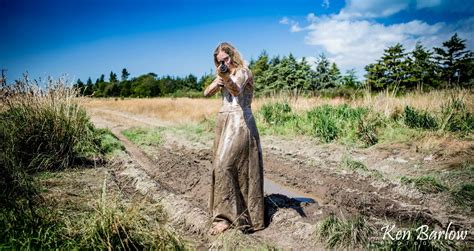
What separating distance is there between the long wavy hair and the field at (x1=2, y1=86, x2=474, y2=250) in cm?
177

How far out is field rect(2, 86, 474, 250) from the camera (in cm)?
331

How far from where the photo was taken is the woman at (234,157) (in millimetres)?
3801

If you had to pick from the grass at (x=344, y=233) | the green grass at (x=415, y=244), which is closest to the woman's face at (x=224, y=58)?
the grass at (x=344, y=233)

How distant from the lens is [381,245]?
3320mm

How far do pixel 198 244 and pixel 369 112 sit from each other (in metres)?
8.06

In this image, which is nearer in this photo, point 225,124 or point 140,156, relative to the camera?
point 225,124

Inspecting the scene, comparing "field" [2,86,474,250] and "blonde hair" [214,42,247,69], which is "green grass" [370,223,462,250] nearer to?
"field" [2,86,474,250]

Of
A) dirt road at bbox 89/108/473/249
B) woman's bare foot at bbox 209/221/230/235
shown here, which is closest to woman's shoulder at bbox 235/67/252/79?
woman's bare foot at bbox 209/221/230/235

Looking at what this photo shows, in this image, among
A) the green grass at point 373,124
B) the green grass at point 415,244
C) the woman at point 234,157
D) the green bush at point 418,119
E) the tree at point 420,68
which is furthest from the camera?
the tree at point 420,68

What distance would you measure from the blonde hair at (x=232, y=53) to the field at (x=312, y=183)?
177cm

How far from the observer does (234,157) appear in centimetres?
382

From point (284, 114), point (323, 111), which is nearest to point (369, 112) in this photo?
point (323, 111)

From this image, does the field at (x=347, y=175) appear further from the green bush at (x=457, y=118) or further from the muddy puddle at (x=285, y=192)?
the green bush at (x=457, y=118)

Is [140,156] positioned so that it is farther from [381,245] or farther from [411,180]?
[381,245]
